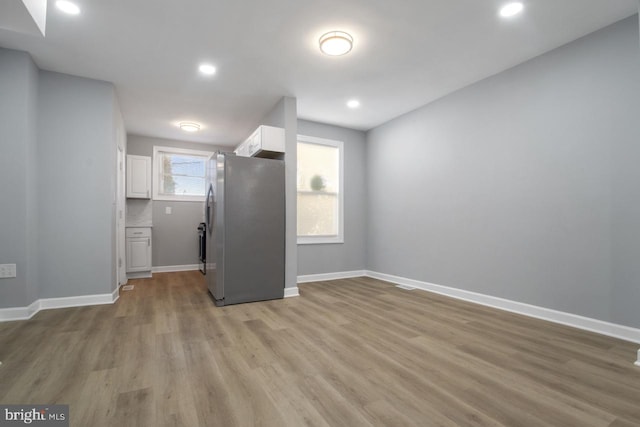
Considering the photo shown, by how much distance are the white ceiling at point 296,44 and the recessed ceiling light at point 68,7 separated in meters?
0.05

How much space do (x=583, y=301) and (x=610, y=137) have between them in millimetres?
1470

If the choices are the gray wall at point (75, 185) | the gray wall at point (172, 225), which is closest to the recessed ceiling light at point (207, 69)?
the gray wall at point (75, 185)

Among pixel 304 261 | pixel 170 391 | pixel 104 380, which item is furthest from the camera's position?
pixel 304 261

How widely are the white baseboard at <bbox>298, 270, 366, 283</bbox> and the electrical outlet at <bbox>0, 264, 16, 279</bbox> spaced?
333 centimetres

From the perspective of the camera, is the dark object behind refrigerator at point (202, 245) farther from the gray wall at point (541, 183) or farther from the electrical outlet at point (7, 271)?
the gray wall at point (541, 183)

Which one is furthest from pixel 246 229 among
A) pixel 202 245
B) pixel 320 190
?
pixel 202 245

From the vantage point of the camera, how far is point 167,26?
253 centimetres

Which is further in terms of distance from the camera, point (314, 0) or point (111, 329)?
point (111, 329)

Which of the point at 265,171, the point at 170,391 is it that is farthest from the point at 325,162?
the point at 170,391

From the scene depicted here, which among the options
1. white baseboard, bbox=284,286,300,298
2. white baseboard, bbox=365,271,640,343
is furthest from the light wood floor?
white baseboard, bbox=284,286,300,298

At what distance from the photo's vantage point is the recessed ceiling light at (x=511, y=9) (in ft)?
7.47

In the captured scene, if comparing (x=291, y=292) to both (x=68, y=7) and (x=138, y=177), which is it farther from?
(x=138, y=177)

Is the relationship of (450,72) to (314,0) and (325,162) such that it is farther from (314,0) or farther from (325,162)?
(325,162)

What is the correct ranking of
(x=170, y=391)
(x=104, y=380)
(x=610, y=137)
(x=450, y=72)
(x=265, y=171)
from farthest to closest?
(x=265, y=171) < (x=450, y=72) < (x=610, y=137) < (x=104, y=380) < (x=170, y=391)
